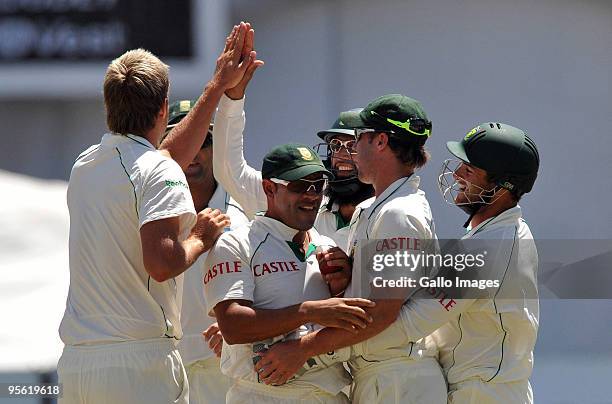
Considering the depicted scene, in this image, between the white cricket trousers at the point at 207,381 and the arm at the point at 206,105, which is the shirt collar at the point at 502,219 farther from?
the white cricket trousers at the point at 207,381

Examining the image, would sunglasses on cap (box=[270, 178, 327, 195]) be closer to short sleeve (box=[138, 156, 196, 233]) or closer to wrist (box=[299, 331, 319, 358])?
short sleeve (box=[138, 156, 196, 233])

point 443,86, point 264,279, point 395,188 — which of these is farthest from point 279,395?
point 443,86

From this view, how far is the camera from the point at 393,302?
291cm

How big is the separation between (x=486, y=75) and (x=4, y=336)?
4.20 m

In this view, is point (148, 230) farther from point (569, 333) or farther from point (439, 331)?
point (569, 333)

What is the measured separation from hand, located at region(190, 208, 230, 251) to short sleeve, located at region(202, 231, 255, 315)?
0.08 feet

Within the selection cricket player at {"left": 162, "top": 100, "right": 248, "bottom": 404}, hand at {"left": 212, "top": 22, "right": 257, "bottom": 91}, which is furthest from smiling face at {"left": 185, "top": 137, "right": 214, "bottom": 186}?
hand at {"left": 212, "top": 22, "right": 257, "bottom": 91}

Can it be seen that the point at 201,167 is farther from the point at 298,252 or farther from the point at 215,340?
the point at 298,252

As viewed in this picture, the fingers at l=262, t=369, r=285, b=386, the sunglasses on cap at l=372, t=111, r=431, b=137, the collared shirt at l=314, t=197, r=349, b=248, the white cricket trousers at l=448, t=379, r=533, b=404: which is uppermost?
the sunglasses on cap at l=372, t=111, r=431, b=137

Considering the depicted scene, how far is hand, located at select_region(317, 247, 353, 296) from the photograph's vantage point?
2.98m

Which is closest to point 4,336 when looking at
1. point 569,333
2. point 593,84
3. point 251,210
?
point 251,210

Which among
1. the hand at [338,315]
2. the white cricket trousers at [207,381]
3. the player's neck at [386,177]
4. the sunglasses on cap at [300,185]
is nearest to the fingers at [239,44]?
the sunglasses on cap at [300,185]

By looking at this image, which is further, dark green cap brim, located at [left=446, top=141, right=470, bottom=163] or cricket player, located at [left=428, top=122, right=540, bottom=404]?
dark green cap brim, located at [left=446, top=141, right=470, bottom=163]

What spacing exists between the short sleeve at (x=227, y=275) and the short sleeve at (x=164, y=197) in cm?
14
